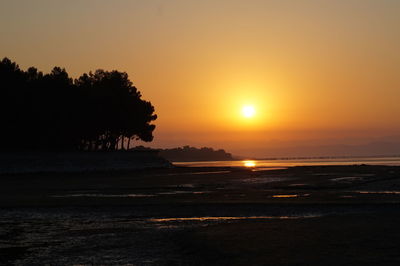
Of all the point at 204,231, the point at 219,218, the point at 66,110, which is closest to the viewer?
the point at 204,231

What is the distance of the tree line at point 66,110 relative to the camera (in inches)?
3378

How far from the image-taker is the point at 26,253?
1706cm

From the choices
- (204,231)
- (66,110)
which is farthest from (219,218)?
(66,110)

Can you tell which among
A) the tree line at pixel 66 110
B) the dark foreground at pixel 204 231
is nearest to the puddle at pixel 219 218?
the dark foreground at pixel 204 231

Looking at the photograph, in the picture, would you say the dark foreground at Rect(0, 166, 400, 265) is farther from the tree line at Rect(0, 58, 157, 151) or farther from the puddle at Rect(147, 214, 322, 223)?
the tree line at Rect(0, 58, 157, 151)

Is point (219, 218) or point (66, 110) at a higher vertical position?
point (66, 110)

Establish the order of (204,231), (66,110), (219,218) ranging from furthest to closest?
(66,110) → (219,218) → (204,231)

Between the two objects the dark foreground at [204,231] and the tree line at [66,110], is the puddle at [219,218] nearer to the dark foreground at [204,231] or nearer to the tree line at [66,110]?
the dark foreground at [204,231]

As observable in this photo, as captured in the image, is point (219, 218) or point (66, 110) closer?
point (219, 218)

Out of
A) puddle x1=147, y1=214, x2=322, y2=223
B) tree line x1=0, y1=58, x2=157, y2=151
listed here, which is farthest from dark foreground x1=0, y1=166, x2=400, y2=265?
tree line x1=0, y1=58, x2=157, y2=151

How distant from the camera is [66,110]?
9419 cm

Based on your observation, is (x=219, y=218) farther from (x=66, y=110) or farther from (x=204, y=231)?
(x=66, y=110)

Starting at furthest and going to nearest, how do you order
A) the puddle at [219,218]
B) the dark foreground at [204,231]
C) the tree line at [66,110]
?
the tree line at [66,110] < the puddle at [219,218] < the dark foreground at [204,231]

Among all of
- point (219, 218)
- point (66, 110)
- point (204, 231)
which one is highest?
point (66, 110)
